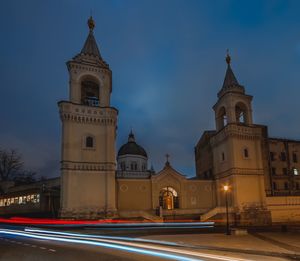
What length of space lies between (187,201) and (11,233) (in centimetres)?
2278

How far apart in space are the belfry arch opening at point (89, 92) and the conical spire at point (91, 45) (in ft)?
12.2

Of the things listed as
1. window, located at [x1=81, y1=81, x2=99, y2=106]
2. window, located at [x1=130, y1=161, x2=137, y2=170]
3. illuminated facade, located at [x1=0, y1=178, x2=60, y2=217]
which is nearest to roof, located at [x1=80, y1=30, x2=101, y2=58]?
window, located at [x1=81, y1=81, x2=99, y2=106]

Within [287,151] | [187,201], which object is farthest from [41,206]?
[287,151]

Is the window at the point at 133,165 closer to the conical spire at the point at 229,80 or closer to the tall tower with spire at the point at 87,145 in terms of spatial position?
the tall tower with spire at the point at 87,145

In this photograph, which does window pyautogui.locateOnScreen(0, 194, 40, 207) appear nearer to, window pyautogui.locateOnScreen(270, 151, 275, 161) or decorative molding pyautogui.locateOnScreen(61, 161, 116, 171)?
decorative molding pyautogui.locateOnScreen(61, 161, 116, 171)

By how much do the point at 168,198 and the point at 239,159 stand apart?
11.0m

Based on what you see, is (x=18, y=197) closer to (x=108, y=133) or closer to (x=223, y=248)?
(x=108, y=133)

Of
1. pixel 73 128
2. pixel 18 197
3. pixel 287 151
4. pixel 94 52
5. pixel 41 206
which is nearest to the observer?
pixel 73 128

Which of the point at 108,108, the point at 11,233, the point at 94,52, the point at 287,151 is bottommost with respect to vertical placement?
the point at 11,233

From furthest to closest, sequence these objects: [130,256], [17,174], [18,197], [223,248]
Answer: [17,174] → [18,197] → [223,248] → [130,256]

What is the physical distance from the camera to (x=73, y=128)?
32.6 metres

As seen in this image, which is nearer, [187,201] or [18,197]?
[187,201]

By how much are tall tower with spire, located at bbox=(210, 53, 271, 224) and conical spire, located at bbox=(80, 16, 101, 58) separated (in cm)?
1947

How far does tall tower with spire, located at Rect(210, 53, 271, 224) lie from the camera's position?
37031mm
